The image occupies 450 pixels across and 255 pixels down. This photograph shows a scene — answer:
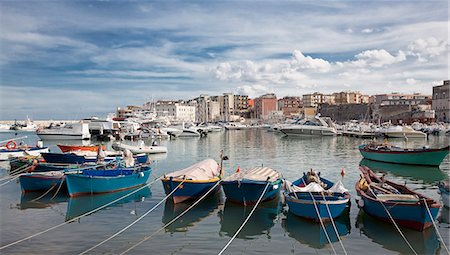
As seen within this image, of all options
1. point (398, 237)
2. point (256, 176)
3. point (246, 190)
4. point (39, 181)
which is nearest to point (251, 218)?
point (246, 190)

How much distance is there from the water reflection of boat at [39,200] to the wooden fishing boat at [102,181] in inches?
26.0

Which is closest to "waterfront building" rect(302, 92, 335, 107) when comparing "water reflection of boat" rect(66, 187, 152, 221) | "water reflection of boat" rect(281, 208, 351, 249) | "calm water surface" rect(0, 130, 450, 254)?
"calm water surface" rect(0, 130, 450, 254)

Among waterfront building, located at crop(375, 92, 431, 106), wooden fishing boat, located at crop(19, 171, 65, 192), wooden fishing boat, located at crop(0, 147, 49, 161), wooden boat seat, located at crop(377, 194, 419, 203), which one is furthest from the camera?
waterfront building, located at crop(375, 92, 431, 106)

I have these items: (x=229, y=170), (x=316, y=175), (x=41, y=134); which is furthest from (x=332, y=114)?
(x=316, y=175)

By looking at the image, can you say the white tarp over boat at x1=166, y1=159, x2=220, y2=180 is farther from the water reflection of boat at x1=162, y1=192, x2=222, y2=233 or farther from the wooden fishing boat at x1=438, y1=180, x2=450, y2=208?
the wooden fishing boat at x1=438, y1=180, x2=450, y2=208

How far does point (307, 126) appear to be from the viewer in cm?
7019

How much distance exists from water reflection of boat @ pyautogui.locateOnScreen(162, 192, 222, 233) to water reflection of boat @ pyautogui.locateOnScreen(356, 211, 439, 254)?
19.4 ft

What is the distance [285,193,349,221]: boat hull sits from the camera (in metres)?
13.2

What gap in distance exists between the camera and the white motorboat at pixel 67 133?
63531mm

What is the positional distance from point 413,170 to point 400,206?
16.4 meters

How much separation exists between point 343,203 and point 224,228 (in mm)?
4358

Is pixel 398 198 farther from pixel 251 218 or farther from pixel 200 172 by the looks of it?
pixel 200 172

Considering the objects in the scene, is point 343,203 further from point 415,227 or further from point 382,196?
point 415,227

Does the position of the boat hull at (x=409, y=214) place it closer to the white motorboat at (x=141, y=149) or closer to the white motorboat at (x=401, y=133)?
the white motorboat at (x=141, y=149)
